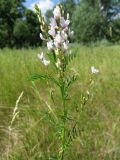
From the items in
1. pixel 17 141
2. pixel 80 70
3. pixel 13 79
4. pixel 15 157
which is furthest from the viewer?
pixel 80 70

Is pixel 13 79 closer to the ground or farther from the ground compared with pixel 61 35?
closer to the ground

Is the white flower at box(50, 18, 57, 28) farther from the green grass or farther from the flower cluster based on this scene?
the green grass

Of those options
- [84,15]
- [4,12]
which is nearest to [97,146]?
[84,15]

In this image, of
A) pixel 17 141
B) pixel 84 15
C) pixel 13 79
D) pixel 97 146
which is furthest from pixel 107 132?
pixel 84 15

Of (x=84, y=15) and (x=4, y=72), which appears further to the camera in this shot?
(x=84, y=15)

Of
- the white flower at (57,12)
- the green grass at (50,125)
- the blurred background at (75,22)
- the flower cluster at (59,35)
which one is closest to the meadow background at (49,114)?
the green grass at (50,125)

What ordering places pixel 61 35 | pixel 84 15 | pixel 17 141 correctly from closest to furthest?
1. pixel 61 35
2. pixel 17 141
3. pixel 84 15

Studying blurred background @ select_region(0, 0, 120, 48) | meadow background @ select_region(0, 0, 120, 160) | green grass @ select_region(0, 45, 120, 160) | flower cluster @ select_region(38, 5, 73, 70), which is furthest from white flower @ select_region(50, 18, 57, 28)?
blurred background @ select_region(0, 0, 120, 48)

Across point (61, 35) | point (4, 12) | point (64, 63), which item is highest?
point (61, 35)

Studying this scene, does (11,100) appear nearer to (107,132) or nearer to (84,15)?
(107,132)
